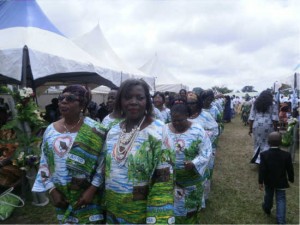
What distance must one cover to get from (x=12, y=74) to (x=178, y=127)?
130 inches

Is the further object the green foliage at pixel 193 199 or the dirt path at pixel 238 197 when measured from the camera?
the dirt path at pixel 238 197

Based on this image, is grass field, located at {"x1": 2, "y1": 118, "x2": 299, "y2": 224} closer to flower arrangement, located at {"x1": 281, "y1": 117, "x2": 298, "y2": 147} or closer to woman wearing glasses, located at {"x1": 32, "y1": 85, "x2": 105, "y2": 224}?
flower arrangement, located at {"x1": 281, "y1": 117, "x2": 298, "y2": 147}

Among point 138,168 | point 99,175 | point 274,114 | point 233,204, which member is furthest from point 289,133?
point 138,168

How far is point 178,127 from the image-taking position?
123 inches

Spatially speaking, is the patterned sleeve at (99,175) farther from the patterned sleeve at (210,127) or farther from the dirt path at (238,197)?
the dirt path at (238,197)

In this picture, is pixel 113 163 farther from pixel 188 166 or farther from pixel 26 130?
pixel 26 130

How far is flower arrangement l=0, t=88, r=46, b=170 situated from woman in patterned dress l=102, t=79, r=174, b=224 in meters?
3.21

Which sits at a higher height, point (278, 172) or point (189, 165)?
point (189, 165)

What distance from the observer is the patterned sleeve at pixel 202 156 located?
2.94 m

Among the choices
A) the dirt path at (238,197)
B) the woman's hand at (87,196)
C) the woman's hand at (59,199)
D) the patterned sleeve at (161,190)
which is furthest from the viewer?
the dirt path at (238,197)

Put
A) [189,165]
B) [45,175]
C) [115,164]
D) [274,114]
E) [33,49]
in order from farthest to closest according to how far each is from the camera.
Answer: [274,114]
[33,49]
[189,165]
[45,175]
[115,164]

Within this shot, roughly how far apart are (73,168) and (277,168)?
126 inches

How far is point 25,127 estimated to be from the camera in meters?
4.87

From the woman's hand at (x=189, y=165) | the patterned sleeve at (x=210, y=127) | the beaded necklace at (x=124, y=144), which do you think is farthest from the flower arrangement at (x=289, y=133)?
the beaded necklace at (x=124, y=144)
